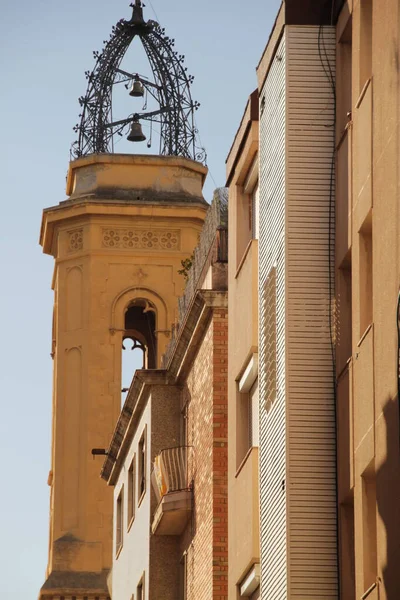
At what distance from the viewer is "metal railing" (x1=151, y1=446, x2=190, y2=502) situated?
124 ft

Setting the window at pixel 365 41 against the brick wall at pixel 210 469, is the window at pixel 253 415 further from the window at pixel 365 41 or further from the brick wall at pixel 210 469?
the window at pixel 365 41

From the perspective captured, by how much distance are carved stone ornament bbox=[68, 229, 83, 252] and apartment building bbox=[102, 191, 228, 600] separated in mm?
17332

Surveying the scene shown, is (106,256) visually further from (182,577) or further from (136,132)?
(182,577)

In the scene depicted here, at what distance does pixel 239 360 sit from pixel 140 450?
1068 cm

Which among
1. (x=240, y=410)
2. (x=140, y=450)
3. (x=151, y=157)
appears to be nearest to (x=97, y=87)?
(x=151, y=157)

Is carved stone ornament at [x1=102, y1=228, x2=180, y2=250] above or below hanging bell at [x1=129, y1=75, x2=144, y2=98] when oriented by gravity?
below

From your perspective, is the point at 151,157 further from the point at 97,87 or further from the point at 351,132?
the point at 351,132

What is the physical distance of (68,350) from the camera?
6091cm

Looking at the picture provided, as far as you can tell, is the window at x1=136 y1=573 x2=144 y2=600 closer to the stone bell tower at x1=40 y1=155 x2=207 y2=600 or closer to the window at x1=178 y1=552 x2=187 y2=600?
the window at x1=178 y1=552 x2=187 y2=600

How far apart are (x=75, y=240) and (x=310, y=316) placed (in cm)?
3409

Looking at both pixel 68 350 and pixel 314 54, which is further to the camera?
pixel 68 350

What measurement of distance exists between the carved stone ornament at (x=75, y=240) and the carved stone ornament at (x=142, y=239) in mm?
605

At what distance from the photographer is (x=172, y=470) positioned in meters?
38.1

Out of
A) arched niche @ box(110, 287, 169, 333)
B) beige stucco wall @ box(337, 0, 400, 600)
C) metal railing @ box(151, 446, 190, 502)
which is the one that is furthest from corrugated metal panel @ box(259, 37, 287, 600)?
arched niche @ box(110, 287, 169, 333)
